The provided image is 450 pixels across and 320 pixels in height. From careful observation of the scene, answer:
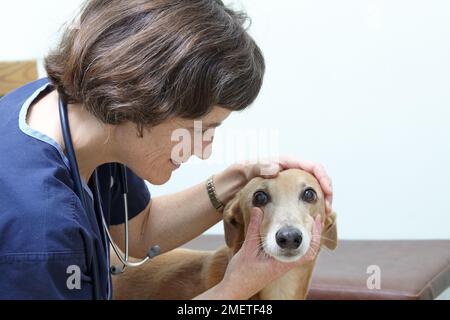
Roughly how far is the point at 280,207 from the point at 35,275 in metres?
0.56

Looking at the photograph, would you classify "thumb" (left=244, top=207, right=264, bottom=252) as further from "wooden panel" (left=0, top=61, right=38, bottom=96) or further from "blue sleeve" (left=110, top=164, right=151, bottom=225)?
"wooden panel" (left=0, top=61, right=38, bottom=96)

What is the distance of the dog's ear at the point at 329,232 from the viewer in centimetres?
140

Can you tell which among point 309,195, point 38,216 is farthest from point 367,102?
point 38,216

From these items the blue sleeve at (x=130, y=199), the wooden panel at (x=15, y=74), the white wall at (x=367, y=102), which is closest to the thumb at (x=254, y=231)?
the blue sleeve at (x=130, y=199)

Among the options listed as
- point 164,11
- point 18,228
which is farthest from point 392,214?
point 18,228

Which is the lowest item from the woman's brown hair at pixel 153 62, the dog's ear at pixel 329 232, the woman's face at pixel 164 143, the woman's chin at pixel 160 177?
the dog's ear at pixel 329 232

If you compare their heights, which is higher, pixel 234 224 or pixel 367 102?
pixel 367 102

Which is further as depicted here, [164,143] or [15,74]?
[15,74]

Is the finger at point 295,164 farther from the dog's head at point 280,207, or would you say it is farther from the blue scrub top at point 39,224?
the blue scrub top at point 39,224

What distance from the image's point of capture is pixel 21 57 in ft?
8.11

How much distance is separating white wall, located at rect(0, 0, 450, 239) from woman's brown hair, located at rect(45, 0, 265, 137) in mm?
1108

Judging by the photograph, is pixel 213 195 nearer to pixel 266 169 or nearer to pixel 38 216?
pixel 266 169

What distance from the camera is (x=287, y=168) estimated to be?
1356 millimetres
